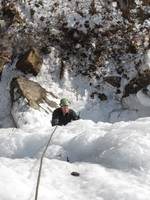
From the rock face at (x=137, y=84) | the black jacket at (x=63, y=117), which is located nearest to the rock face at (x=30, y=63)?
the rock face at (x=137, y=84)

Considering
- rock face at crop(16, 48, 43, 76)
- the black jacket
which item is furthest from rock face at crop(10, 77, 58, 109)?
the black jacket

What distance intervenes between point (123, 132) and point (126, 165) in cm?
72

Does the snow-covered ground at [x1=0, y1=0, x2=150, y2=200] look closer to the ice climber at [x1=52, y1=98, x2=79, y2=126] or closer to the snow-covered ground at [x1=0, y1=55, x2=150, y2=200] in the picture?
the snow-covered ground at [x1=0, y1=55, x2=150, y2=200]

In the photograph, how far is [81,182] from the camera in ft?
15.0

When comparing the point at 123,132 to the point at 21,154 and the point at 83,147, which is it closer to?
the point at 83,147

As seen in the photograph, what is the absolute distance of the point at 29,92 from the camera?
13625 millimetres

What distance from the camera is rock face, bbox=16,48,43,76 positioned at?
588 inches

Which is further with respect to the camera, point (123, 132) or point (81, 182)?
point (123, 132)

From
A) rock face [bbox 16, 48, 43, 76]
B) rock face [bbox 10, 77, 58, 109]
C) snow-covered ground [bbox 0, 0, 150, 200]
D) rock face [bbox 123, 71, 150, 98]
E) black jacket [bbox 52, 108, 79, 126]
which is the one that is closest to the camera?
snow-covered ground [bbox 0, 0, 150, 200]

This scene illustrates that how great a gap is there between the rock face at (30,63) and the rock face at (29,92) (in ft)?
2.83

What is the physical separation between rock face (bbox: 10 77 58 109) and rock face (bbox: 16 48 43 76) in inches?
33.9

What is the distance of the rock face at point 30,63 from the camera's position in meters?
14.9

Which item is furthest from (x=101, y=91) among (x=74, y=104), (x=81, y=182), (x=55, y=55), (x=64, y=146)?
(x=81, y=182)

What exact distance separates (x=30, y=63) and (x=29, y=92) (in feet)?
5.42
